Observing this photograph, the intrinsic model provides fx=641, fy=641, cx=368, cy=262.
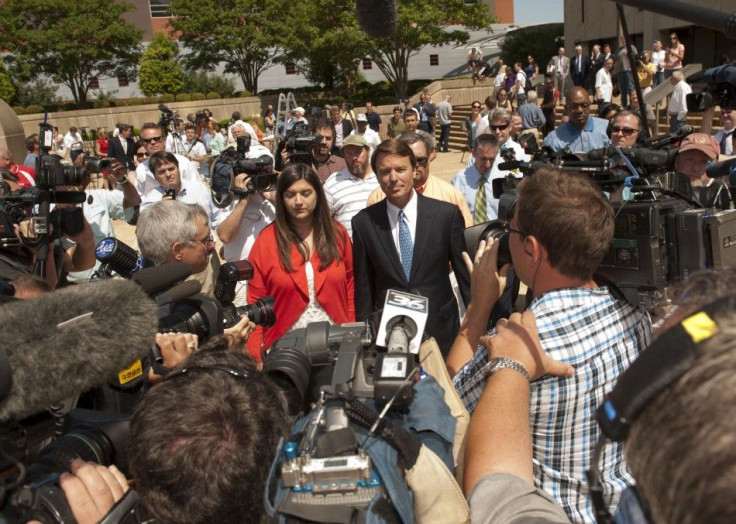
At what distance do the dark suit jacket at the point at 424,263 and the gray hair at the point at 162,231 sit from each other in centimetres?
104

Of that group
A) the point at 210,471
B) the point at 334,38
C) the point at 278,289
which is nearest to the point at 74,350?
the point at 210,471

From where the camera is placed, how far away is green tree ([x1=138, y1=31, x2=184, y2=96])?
124 ft

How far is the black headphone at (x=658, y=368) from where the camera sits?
0.76 metres

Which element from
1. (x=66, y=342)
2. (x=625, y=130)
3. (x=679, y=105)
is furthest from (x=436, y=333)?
(x=679, y=105)

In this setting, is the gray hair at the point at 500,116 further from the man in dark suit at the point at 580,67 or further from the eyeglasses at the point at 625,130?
the man in dark suit at the point at 580,67

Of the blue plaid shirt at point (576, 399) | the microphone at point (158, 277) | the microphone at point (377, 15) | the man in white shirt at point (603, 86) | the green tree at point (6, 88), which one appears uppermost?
the green tree at point (6, 88)

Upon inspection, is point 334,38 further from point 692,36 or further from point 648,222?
point 648,222

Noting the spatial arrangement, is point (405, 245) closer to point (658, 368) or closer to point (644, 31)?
point (658, 368)

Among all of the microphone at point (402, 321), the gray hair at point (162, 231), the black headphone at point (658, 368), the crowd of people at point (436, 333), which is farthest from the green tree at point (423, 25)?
the black headphone at point (658, 368)

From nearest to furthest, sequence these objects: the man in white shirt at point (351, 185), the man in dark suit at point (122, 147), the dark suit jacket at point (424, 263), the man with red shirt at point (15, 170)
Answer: the dark suit jacket at point (424, 263) → the man in white shirt at point (351, 185) → the man with red shirt at point (15, 170) → the man in dark suit at point (122, 147)

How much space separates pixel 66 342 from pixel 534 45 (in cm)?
3685

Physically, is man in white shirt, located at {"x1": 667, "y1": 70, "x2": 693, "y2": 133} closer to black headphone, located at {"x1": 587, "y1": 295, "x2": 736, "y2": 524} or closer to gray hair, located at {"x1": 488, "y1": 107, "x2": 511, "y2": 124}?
gray hair, located at {"x1": 488, "y1": 107, "x2": 511, "y2": 124}

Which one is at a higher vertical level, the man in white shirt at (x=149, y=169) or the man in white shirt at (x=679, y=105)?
the man in white shirt at (x=679, y=105)

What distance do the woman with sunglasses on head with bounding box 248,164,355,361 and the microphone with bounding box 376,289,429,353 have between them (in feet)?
6.25
